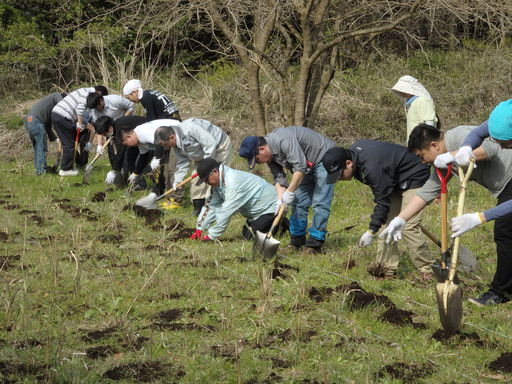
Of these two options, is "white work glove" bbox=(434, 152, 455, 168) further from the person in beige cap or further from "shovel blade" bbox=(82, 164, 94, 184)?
"shovel blade" bbox=(82, 164, 94, 184)

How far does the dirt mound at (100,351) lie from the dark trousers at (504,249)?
2959 mm

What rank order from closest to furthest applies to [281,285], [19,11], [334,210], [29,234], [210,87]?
[281,285] < [29,234] < [334,210] < [210,87] < [19,11]

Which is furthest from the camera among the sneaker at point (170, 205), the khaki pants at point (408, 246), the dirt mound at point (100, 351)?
the sneaker at point (170, 205)

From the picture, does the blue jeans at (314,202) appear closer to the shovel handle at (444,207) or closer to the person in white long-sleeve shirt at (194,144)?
the person in white long-sleeve shirt at (194,144)

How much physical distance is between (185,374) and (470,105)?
1234cm

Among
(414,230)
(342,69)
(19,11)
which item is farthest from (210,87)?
(414,230)

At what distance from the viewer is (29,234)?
335 inches

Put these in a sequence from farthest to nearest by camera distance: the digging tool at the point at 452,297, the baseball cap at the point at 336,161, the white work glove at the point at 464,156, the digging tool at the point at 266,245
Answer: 1. the digging tool at the point at 266,245
2. the baseball cap at the point at 336,161
3. the white work glove at the point at 464,156
4. the digging tool at the point at 452,297

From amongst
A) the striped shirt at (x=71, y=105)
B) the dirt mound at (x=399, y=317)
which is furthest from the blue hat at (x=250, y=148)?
the striped shirt at (x=71, y=105)

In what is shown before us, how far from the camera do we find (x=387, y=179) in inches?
257

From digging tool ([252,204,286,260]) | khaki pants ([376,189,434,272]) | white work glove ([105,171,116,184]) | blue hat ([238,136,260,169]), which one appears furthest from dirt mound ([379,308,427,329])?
white work glove ([105,171,116,184])

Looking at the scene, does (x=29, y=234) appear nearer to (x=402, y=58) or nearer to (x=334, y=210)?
(x=334, y=210)

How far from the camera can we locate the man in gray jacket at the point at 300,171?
758cm

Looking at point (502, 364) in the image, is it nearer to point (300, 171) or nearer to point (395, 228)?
point (395, 228)
